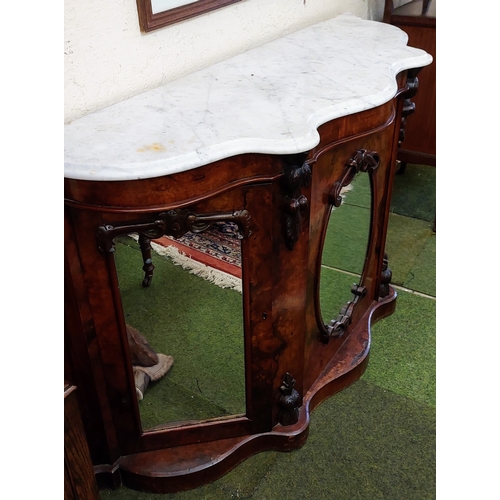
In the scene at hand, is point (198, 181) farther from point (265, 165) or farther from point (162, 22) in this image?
point (162, 22)

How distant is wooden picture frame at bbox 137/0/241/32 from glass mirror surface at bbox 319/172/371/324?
1.87 ft

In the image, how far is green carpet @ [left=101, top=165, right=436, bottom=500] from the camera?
138 cm

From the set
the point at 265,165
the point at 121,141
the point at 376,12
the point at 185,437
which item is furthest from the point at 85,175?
the point at 376,12

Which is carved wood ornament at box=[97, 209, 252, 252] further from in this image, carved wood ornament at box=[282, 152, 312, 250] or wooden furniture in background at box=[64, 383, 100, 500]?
wooden furniture in background at box=[64, 383, 100, 500]

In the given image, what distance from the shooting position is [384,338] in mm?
1859

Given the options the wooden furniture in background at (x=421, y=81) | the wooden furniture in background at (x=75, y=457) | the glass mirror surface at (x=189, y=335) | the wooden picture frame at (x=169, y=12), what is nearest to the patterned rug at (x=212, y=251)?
the glass mirror surface at (x=189, y=335)

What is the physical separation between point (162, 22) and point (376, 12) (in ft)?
4.20

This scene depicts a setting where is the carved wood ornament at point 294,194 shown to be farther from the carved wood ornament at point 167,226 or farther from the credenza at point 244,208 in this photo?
the carved wood ornament at point 167,226

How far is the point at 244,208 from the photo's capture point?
3.67 feet

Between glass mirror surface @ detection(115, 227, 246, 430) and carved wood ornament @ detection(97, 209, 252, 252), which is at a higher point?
carved wood ornament @ detection(97, 209, 252, 252)

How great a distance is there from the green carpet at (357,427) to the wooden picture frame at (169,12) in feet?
1.72

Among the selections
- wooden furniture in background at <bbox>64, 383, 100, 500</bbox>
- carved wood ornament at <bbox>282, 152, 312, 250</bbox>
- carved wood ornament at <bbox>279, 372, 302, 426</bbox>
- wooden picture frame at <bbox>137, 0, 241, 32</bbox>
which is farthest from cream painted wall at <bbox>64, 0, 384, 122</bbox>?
carved wood ornament at <bbox>279, 372, 302, 426</bbox>

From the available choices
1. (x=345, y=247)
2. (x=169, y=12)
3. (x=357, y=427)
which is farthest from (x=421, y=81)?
(x=357, y=427)

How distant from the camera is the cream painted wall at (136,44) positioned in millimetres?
1133
